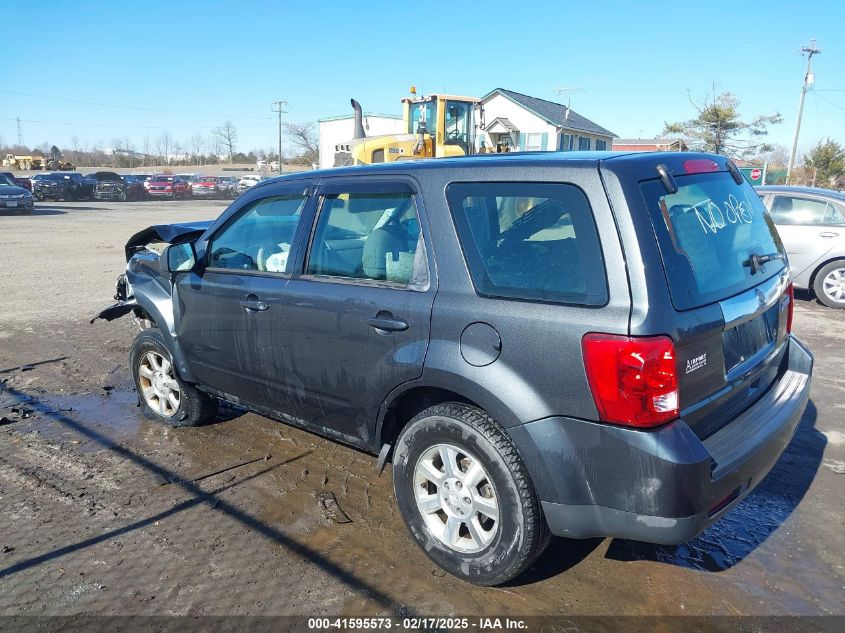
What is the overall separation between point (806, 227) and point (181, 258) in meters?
8.62

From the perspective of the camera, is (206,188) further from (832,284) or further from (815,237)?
(832,284)

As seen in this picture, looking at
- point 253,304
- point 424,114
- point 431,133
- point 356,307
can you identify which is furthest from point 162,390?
point 424,114

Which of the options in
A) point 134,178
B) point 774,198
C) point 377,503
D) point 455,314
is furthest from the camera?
point 134,178

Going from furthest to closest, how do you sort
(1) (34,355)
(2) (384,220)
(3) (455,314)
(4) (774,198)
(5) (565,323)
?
(4) (774,198) < (1) (34,355) < (2) (384,220) < (3) (455,314) < (5) (565,323)

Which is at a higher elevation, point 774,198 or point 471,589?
point 774,198

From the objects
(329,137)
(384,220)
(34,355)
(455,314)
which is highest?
(329,137)

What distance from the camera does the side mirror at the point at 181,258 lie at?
4.29 meters

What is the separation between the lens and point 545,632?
8.82 ft

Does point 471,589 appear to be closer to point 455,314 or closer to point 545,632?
point 545,632

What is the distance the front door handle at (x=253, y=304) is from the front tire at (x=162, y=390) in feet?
3.61

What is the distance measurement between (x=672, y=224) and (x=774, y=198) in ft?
26.8

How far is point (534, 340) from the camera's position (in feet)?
8.54

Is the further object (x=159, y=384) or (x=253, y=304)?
(x=159, y=384)

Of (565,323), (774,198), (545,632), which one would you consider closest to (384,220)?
(565,323)
